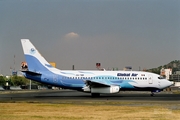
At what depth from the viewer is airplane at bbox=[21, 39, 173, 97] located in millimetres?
37188

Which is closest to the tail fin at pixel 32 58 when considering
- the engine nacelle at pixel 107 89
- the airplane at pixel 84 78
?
the airplane at pixel 84 78

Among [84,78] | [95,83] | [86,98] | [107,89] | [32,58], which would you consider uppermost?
[32,58]

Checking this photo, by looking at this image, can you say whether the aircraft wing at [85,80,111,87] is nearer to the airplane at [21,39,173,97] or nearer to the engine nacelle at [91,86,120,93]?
the airplane at [21,39,173,97]

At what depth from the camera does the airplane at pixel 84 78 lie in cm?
3719

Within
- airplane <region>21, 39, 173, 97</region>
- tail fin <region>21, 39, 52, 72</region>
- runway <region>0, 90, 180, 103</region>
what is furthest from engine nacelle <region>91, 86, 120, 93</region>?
tail fin <region>21, 39, 52, 72</region>

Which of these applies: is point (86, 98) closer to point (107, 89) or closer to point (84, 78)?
point (107, 89)

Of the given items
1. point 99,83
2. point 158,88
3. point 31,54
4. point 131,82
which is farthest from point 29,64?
point 158,88

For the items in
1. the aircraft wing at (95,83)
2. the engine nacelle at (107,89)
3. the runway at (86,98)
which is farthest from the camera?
the engine nacelle at (107,89)

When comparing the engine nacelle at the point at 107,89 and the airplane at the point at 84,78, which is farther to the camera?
the airplane at the point at 84,78

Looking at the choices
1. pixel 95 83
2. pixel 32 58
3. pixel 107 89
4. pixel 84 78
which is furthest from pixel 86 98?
pixel 32 58

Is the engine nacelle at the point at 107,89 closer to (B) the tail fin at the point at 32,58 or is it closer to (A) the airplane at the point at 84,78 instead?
(A) the airplane at the point at 84,78

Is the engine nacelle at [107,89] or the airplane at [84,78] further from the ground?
the airplane at [84,78]

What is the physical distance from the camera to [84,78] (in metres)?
37.6

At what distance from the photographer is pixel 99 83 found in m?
36.0
